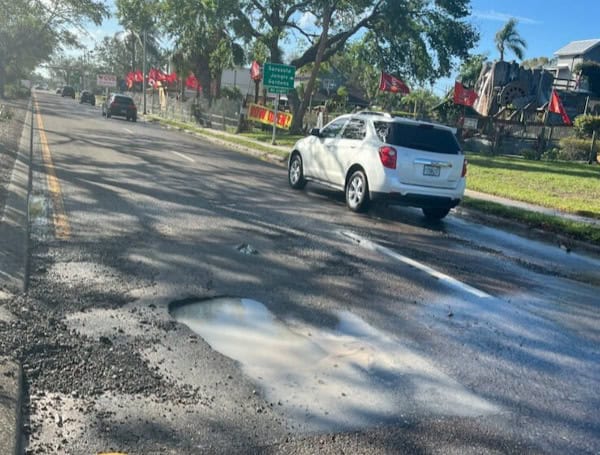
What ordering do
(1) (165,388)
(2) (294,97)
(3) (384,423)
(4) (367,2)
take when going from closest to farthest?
(3) (384,423)
(1) (165,388)
(4) (367,2)
(2) (294,97)

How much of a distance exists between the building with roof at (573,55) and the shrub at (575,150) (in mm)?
32896

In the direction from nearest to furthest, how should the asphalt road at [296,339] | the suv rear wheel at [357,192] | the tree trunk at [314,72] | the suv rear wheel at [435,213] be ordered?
the asphalt road at [296,339]
the suv rear wheel at [357,192]
the suv rear wheel at [435,213]
the tree trunk at [314,72]

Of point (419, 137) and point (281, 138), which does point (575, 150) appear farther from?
point (419, 137)

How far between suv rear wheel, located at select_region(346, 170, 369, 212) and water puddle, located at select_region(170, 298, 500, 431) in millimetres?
5523

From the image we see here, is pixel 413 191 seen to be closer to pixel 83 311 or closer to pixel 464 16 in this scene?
pixel 83 311

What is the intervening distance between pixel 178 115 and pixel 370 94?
87.0 feet

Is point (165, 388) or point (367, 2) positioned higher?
point (367, 2)

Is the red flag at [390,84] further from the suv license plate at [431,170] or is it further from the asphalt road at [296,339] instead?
the asphalt road at [296,339]

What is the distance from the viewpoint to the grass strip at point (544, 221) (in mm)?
9711

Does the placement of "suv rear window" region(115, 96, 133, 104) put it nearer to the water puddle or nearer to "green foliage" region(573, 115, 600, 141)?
"green foliage" region(573, 115, 600, 141)

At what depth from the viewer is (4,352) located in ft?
12.6

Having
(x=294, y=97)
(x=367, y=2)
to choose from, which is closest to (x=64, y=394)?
(x=367, y=2)

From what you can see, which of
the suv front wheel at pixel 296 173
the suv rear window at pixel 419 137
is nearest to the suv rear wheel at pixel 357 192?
the suv rear window at pixel 419 137

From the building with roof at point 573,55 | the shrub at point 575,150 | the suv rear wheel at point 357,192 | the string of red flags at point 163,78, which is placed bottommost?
the suv rear wheel at point 357,192
